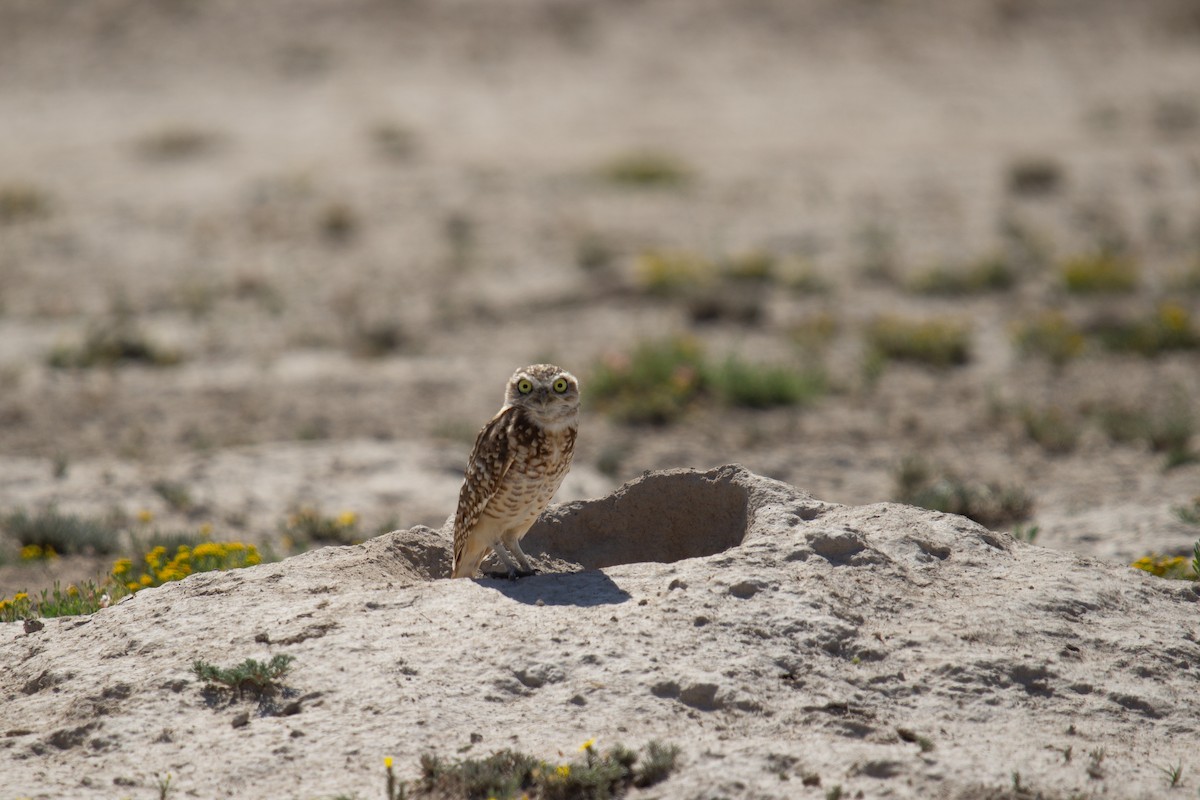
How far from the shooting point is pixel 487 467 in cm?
607

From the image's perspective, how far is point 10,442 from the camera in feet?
37.2

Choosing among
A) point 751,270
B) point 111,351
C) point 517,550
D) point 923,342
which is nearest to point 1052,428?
point 923,342

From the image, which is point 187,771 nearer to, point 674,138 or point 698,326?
point 698,326

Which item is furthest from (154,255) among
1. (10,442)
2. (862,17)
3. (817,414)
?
(862,17)

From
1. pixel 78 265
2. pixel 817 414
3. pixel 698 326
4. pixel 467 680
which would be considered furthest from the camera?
pixel 78 265

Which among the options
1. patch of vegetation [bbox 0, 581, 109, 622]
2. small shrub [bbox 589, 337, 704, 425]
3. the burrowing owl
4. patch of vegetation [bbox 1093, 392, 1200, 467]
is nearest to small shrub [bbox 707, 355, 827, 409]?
small shrub [bbox 589, 337, 704, 425]

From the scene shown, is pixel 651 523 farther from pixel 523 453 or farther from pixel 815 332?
pixel 815 332

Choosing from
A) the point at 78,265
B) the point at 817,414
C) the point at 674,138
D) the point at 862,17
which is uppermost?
the point at 862,17

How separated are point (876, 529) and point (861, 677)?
1.08 meters

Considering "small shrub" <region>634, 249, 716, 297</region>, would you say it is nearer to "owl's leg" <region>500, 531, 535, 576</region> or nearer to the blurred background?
the blurred background

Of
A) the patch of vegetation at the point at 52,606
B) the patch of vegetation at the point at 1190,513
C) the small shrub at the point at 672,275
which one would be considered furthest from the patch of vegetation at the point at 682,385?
the patch of vegetation at the point at 52,606

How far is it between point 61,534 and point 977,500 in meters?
6.16

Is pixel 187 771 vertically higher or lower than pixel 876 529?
lower

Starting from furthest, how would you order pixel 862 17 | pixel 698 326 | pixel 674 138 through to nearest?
pixel 862 17 → pixel 674 138 → pixel 698 326
